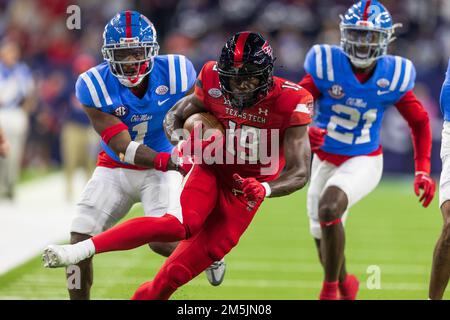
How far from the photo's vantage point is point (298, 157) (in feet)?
13.9

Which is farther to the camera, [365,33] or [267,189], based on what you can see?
[365,33]

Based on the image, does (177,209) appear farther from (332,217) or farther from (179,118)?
(332,217)

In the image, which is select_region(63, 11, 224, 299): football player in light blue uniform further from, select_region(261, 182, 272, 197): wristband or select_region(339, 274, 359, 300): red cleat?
select_region(339, 274, 359, 300): red cleat

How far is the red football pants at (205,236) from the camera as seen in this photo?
Answer: 427 centimetres

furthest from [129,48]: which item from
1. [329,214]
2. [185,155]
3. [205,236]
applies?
[329,214]

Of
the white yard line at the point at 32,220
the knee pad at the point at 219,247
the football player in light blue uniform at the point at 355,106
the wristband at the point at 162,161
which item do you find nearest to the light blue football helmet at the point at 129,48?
the wristband at the point at 162,161

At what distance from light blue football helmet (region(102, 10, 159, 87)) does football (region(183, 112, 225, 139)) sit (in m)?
0.35

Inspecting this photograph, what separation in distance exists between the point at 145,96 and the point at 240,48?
2.29ft

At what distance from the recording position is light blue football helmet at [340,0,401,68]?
5207 mm

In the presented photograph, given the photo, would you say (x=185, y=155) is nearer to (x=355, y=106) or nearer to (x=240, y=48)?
(x=240, y=48)

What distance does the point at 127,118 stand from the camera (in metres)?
4.73

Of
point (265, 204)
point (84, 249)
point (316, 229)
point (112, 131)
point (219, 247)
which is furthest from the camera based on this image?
point (265, 204)

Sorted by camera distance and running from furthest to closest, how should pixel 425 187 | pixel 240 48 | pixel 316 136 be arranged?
pixel 316 136
pixel 425 187
pixel 240 48
